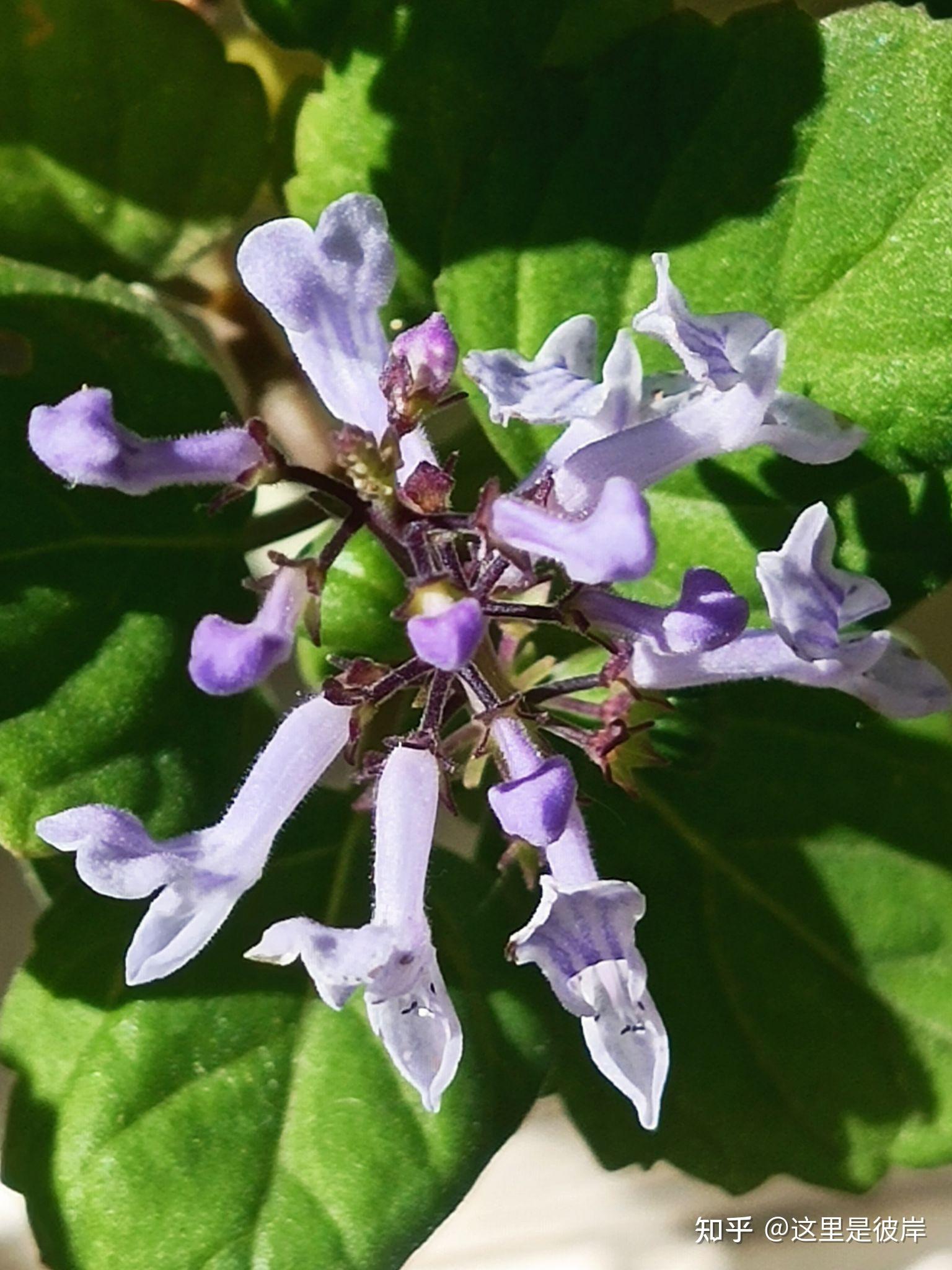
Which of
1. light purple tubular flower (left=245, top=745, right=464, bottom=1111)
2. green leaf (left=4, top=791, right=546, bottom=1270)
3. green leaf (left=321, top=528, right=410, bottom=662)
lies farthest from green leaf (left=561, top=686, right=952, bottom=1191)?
light purple tubular flower (left=245, top=745, right=464, bottom=1111)

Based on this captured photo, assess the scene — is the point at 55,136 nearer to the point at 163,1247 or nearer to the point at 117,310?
the point at 117,310

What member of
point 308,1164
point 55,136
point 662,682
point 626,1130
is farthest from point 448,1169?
point 55,136

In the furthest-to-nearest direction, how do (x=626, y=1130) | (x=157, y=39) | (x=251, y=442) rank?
(x=626, y=1130)
(x=157, y=39)
(x=251, y=442)

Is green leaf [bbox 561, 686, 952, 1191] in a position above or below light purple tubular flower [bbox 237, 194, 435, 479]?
below

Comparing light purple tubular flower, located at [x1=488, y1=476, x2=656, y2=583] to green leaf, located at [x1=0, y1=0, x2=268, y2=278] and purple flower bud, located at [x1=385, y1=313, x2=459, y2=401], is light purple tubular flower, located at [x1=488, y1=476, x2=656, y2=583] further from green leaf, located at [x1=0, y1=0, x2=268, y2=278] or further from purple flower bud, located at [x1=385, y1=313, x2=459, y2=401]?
green leaf, located at [x1=0, y1=0, x2=268, y2=278]

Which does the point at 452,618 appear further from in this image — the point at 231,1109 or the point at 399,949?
the point at 231,1109

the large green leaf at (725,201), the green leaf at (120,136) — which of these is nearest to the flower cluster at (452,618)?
the large green leaf at (725,201)
